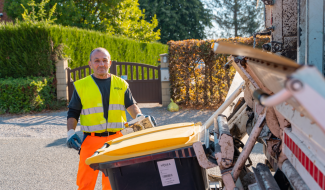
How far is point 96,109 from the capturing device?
303 centimetres

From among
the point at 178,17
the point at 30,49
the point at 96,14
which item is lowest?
the point at 30,49

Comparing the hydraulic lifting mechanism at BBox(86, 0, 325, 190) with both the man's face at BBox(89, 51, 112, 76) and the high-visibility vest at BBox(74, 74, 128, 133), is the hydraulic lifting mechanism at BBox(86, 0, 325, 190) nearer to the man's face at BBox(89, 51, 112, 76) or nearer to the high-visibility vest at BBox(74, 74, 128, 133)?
the high-visibility vest at BBox(74, 74, 128, 133)

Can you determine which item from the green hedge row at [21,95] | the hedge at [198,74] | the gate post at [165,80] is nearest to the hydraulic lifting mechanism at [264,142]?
the hedge at [198,74]

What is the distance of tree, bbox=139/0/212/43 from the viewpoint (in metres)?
27.6

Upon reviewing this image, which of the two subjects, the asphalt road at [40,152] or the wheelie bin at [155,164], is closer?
the wheelie bin at [155,164]

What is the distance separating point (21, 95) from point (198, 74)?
5.22 metres

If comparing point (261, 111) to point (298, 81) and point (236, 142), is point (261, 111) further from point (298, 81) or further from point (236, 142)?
point (298, 81)

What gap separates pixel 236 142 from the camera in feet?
Result: 9.36

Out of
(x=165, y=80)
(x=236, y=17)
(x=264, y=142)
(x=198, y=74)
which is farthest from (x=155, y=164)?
(x=236, y=17)

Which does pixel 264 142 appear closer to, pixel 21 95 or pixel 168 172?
pixel 168 172

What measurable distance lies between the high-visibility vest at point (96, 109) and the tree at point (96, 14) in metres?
12.9

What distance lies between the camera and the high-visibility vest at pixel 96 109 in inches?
118

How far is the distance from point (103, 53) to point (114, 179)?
4.48 ft

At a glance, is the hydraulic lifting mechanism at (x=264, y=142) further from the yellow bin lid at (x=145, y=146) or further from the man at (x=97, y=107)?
the man at (x=97, y=107)
